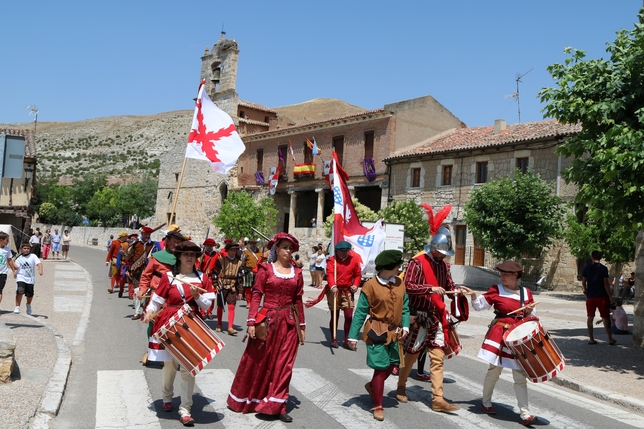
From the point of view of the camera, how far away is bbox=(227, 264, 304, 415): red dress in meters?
6.18

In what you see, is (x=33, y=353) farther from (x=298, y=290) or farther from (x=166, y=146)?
(x=166, y=146)

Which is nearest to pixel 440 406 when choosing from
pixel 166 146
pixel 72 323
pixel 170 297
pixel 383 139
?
pixel 170 297

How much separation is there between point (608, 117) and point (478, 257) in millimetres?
22918

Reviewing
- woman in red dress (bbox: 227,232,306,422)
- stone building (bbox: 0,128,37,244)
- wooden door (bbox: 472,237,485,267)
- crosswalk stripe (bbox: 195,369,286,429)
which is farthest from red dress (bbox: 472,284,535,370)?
stone building (bbox: 0,128,37,244)

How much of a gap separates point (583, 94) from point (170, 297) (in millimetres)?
7707

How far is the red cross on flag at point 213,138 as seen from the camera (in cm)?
1320

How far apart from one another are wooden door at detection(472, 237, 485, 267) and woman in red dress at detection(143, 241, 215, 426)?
27435 millimetres

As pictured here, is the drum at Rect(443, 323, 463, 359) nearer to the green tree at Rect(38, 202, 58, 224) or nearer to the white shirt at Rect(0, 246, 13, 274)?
the white shirt at Rect(0, 246, 13, 274)

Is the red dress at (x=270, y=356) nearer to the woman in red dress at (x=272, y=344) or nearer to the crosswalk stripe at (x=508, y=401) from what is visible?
the woman in red dress at (x=272, y=344)

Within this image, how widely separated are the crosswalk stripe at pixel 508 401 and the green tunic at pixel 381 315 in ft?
5.81

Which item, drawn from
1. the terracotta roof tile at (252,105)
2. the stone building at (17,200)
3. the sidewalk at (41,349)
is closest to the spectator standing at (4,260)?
the sidewalk at (41,349)

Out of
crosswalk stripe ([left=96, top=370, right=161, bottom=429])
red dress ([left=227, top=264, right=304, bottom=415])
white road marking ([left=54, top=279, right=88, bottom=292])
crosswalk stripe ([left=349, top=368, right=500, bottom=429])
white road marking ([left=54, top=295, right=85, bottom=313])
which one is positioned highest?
red dress ([left=227, top=264, right=304, bottom=415])

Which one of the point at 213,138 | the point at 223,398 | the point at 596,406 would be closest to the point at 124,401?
the point at 223,398

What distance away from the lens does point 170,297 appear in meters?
6.10
